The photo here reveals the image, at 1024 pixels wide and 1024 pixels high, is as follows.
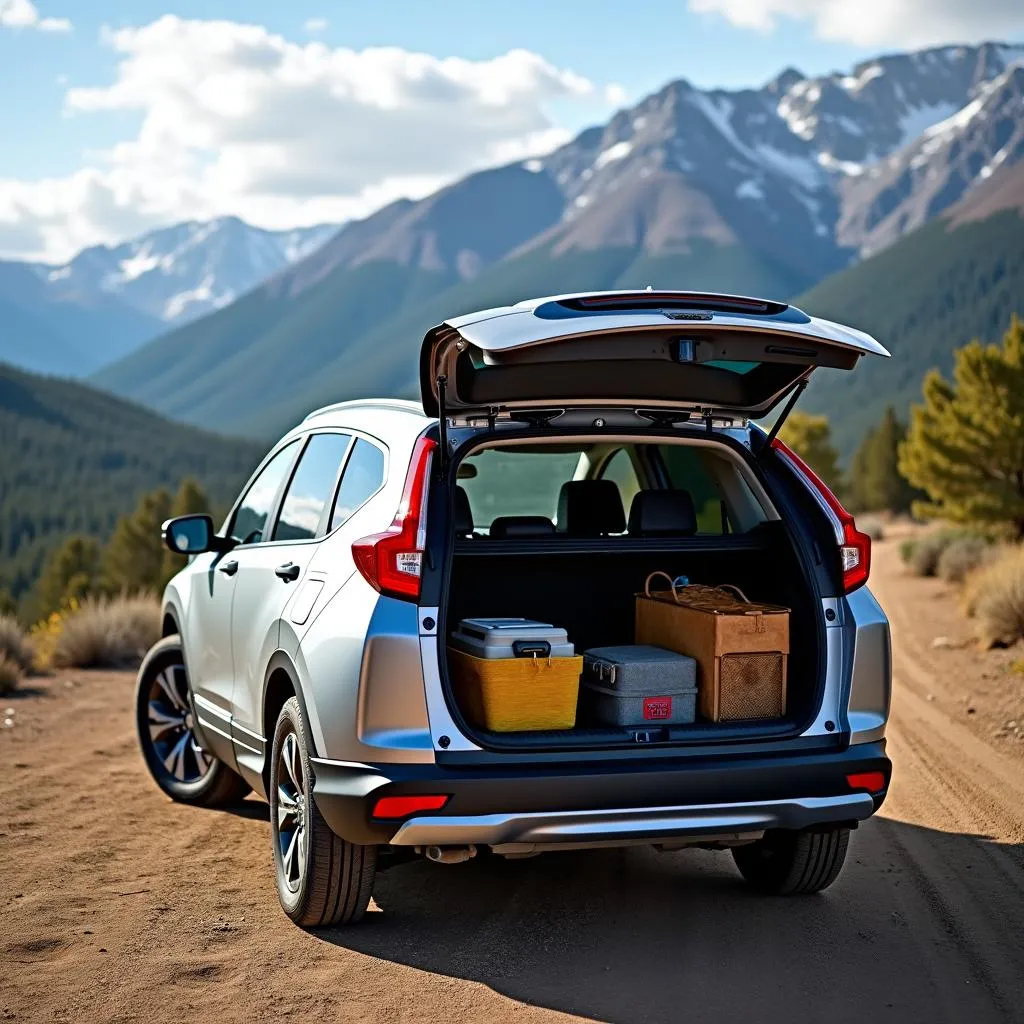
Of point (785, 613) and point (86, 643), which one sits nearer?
point (785, 613)

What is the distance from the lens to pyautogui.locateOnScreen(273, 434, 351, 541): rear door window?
208 inches

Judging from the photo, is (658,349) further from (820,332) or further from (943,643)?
(943,643)

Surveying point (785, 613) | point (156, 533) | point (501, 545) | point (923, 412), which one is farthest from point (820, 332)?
point (156, 533)

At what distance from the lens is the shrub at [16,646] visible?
12211 mm

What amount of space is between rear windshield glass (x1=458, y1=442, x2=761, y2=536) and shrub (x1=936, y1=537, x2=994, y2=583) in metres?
13.5

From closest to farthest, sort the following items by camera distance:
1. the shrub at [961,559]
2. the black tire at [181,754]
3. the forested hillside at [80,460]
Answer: the black tire at [181,754] → the shrub at [961,559] → the forested hillside at [80,460]

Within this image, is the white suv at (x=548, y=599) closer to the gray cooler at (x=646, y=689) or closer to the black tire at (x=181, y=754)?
the gray cooler at (x=646, y=689)

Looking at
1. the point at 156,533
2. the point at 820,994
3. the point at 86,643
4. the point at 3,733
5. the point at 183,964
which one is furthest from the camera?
the point at 156,533

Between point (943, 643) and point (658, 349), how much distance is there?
9741 millimetres

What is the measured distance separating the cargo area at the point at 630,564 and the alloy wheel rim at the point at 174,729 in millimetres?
2195

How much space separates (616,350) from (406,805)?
5.23 ft

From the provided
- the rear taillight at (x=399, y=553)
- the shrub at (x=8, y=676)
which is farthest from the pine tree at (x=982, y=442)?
the rear taillight at (x=399, y=553)

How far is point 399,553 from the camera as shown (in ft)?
14.2

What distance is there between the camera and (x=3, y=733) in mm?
9344
